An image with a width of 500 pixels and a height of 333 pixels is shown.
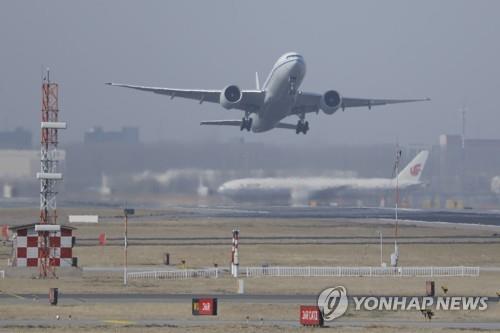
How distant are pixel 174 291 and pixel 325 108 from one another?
4703cm

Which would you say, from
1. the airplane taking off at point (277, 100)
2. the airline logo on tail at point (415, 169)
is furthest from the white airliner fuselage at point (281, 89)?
the airline logo on tail at point (415, 169)

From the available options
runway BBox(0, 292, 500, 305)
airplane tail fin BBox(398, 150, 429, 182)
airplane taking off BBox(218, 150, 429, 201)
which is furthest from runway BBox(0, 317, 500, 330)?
airplane tail fin BBox(398, 150, 429, 182)

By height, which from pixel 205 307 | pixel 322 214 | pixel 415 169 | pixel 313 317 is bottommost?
pixel 313 317

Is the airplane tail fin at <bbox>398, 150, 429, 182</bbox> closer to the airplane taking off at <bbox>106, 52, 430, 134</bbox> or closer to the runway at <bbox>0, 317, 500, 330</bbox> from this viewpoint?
the airplane taking off at <bbox>106, 52, 430, 134</bbox>

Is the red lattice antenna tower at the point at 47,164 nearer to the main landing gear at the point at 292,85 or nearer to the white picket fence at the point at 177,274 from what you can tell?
the white picket fence at the point at 177,274

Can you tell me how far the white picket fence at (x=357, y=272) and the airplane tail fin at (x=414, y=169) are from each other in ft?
294

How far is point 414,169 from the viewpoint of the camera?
14150cm

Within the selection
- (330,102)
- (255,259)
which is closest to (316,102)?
(330,102)

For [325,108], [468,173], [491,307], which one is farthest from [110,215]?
[491,307]

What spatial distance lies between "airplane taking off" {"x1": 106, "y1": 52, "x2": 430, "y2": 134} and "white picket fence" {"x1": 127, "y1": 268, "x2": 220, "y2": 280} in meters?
32.6

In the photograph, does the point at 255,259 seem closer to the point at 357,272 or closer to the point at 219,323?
the point at 357,272

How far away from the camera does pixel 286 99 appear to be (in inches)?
3354

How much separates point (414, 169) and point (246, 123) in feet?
176

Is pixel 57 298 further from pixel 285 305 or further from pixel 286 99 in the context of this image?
pixel 286 99
